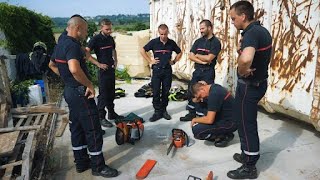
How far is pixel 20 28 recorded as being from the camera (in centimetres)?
922

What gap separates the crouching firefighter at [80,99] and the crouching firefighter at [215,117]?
1412 mm

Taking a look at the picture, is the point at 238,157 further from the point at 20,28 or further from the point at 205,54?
the point at 20,28

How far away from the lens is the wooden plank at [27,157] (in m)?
3.40

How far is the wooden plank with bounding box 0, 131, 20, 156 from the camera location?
12.5ft

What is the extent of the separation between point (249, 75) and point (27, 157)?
9.24ft

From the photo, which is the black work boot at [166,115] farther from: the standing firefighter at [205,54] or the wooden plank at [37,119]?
the wooden plank at [37,119]

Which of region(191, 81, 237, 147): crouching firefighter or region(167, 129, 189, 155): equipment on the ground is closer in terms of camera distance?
region(191, 81, 237, 147): crouching firefighter

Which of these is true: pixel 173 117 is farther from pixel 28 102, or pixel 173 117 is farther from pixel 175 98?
pixel 28 102

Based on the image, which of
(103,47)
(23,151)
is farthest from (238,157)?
(103,47)

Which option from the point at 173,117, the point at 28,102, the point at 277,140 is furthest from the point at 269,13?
the point at 28,102

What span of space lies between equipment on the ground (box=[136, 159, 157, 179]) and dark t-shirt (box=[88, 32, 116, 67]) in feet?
7.11

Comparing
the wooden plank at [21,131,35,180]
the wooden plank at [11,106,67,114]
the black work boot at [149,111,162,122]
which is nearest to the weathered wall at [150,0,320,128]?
the black work boot at [149,111,162,122]

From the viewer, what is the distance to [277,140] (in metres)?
4.75

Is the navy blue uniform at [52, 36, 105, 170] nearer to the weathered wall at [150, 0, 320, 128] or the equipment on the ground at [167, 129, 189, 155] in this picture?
the equipment on the ground at [167, 129, 189, 155]
